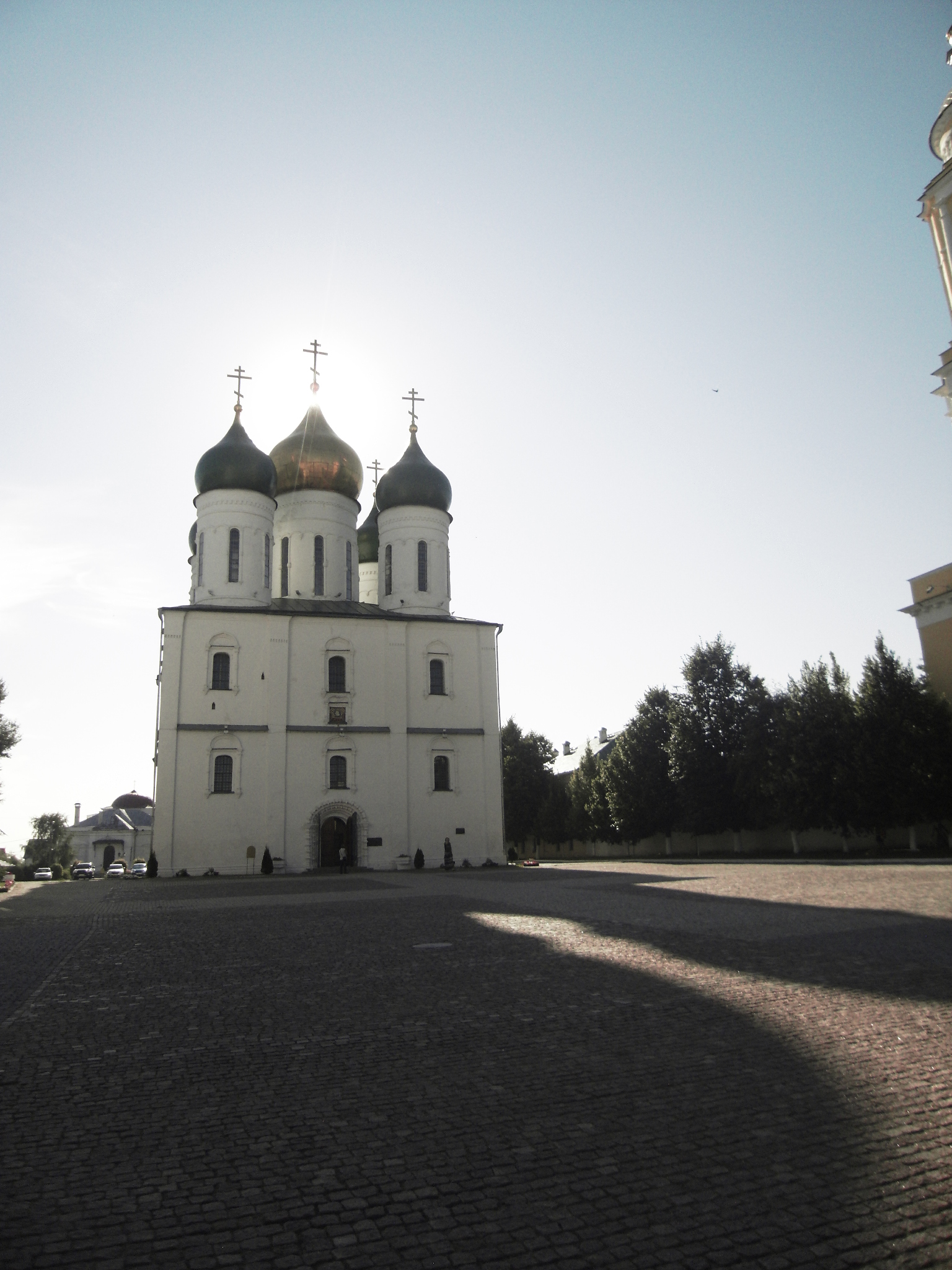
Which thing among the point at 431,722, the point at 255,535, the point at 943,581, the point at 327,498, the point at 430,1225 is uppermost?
the point at 327,498

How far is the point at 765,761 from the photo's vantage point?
129 ft

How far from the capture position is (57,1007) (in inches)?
302

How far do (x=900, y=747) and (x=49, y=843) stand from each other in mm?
77803

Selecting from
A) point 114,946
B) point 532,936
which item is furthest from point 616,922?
point 114,946

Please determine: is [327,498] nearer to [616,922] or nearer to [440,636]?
[440,636]

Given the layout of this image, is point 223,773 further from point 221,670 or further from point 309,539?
point 309,539

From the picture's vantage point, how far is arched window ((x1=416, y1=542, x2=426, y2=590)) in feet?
139

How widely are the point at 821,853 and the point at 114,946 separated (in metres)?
30.6

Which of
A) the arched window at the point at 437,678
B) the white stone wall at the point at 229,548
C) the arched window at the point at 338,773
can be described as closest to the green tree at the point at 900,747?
the arched window at the point at 437,678

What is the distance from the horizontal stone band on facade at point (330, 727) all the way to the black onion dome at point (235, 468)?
10.8m

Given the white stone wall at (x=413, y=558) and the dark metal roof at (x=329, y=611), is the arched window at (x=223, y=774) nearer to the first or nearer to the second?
the dark metal roof at (x=329, y=611)

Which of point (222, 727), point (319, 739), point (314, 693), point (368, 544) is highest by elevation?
point (368, 544)

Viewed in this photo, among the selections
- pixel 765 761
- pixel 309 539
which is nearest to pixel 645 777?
pixel 765 761

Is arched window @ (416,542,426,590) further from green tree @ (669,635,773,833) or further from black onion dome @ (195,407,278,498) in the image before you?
green tree @ (669,635,773,833)
